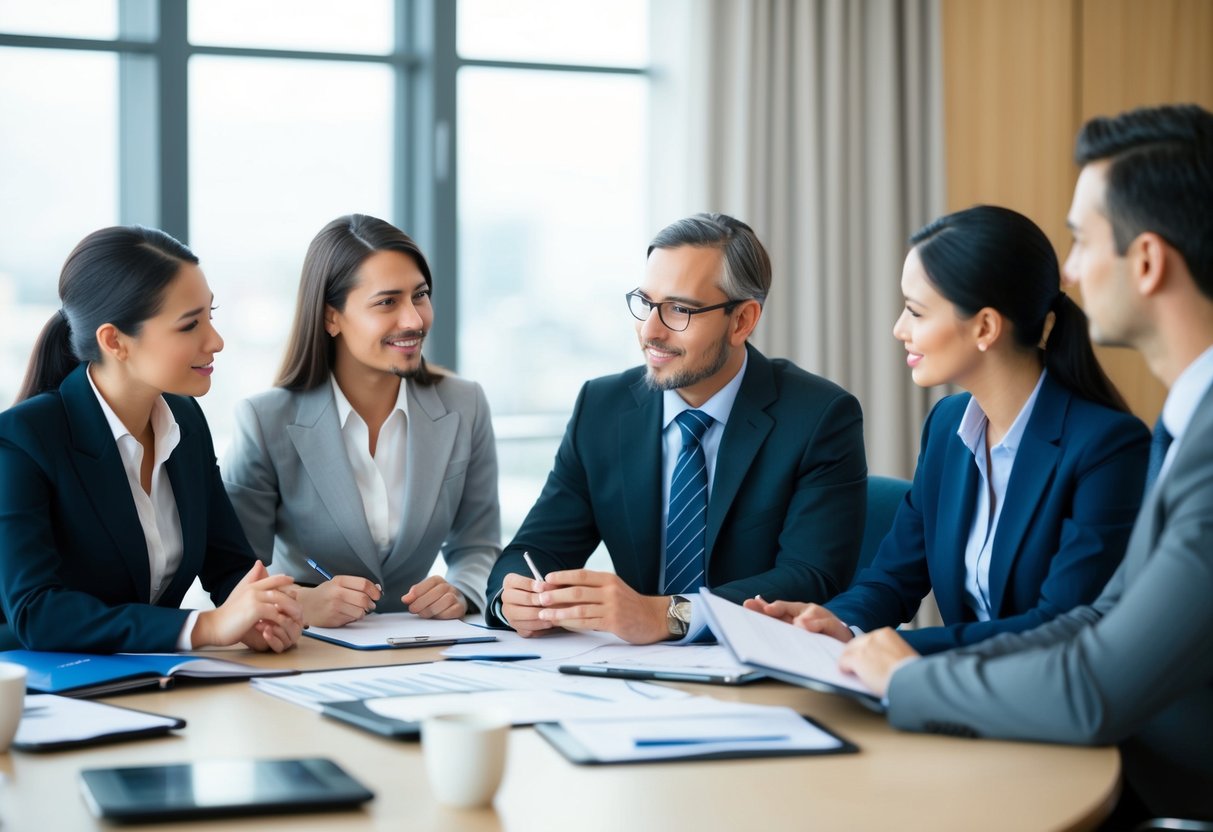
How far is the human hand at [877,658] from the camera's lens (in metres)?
1.62

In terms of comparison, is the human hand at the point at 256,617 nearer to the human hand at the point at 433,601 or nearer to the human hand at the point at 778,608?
the human hand at the point at 433,601

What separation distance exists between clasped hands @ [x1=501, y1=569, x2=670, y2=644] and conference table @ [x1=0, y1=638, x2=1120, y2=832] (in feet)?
1.71

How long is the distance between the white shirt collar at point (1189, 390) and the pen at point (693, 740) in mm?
630

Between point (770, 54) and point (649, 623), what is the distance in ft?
9.73

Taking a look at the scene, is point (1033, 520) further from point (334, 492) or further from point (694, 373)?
point (334, 492)

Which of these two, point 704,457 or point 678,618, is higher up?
point 704,457

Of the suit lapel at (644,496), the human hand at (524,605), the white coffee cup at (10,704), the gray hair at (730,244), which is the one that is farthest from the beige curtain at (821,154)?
the white coffee cup at (10,704)

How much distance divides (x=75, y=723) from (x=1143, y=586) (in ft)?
4.19

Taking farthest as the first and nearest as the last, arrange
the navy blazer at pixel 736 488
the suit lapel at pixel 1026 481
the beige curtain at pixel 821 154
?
the beige curtain at pixel 821 154 < the navy blazer at pixel 736 488 < the suit lapel at pixel 1026 481

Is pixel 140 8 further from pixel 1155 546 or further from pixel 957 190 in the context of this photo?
pixel 1155 546

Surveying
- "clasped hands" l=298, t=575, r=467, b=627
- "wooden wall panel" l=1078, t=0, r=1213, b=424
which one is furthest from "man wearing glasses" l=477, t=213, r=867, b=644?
"wooden wall panel" l=1078, t=0, r=1213, b=424

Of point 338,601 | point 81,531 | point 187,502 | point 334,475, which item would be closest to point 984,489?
point 338,601

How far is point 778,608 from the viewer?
2.08 m

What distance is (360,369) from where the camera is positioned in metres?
2.95
